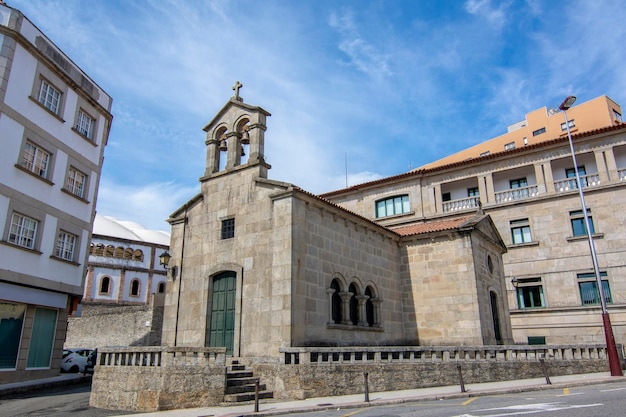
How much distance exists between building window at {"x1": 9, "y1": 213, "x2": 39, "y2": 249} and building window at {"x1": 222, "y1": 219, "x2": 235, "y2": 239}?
8161 mm

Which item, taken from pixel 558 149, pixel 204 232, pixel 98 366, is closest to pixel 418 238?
pixel 204 232

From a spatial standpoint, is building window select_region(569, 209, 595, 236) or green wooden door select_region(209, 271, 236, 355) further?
building window select_region(569, 209, 595, 236)

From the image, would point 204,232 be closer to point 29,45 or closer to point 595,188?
point 29,45

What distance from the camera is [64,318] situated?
792 inches

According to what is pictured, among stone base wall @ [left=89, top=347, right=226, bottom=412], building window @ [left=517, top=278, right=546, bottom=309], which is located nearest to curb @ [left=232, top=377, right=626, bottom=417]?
stone base wall @ [left=89, top=347, right=226, bottom=412]

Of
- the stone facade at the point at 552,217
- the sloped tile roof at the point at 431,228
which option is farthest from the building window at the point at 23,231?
the stone facade at the point at 552,217

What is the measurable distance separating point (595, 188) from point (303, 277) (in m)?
22.5

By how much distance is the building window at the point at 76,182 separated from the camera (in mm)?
20766

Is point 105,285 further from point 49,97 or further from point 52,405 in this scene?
point 52,405

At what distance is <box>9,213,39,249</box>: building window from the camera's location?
17594 millimetres

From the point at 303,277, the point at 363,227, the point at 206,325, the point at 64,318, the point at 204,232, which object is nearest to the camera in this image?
the point at 303,277

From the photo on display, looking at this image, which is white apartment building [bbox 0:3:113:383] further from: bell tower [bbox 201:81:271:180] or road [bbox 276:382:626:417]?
road [bbox 276:382:626:417]

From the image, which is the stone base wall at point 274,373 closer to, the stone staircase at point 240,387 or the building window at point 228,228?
the stone staircase at point 240,387

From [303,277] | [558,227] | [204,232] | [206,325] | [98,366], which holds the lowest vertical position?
[98,366]
